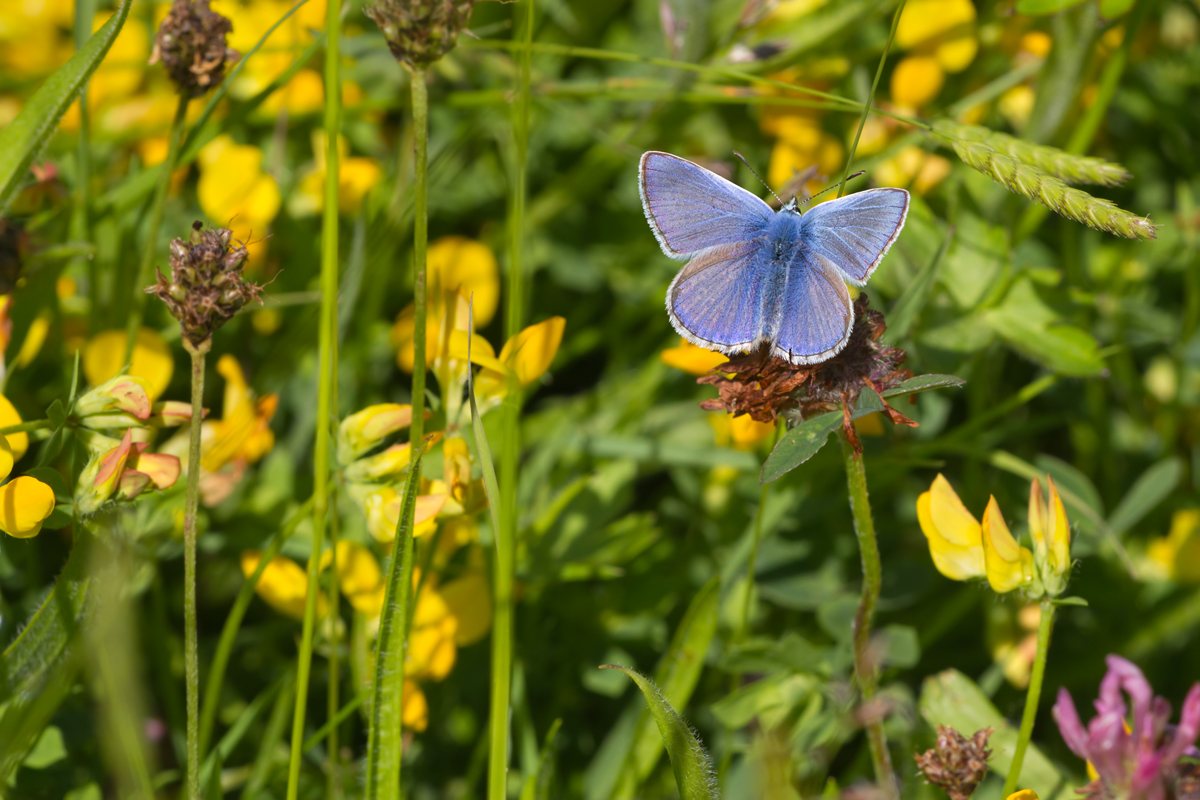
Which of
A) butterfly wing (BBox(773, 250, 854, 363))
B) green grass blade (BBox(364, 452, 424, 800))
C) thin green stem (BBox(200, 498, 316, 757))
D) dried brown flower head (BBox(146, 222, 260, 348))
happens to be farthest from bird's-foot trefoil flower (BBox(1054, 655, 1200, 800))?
dried brown flower head (BBox(146, 222, 260, 348))

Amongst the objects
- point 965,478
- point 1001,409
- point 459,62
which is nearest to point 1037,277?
point 1001,409

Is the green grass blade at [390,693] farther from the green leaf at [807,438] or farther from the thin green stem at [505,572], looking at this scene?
the green leaf at [807,438]

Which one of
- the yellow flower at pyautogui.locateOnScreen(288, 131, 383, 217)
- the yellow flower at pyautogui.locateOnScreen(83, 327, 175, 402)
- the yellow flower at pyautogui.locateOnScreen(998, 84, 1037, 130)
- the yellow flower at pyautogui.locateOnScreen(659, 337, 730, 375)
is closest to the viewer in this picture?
the yellow flower at pyautogui.locateOnScreen(659, 337, 730, 375)

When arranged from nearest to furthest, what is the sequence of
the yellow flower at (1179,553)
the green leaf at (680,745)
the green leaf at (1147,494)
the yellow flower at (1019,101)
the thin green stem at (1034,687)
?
the green leaf at (680,745), the thin green stem at (1034,687), the green leaf at (1147,494), the yellow flower at (1179,553), the yellow flower at (1019,101)

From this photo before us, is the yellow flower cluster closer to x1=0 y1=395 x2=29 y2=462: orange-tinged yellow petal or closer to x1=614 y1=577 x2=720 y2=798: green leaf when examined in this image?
x1=614 y1=577 x2=720 y2=798: green leaf

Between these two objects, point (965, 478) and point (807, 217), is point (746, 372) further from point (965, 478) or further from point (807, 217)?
point (965, 478)

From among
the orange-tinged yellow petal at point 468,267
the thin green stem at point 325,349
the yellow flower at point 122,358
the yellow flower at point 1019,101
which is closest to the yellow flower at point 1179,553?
the yellow flower at point 1019,101
